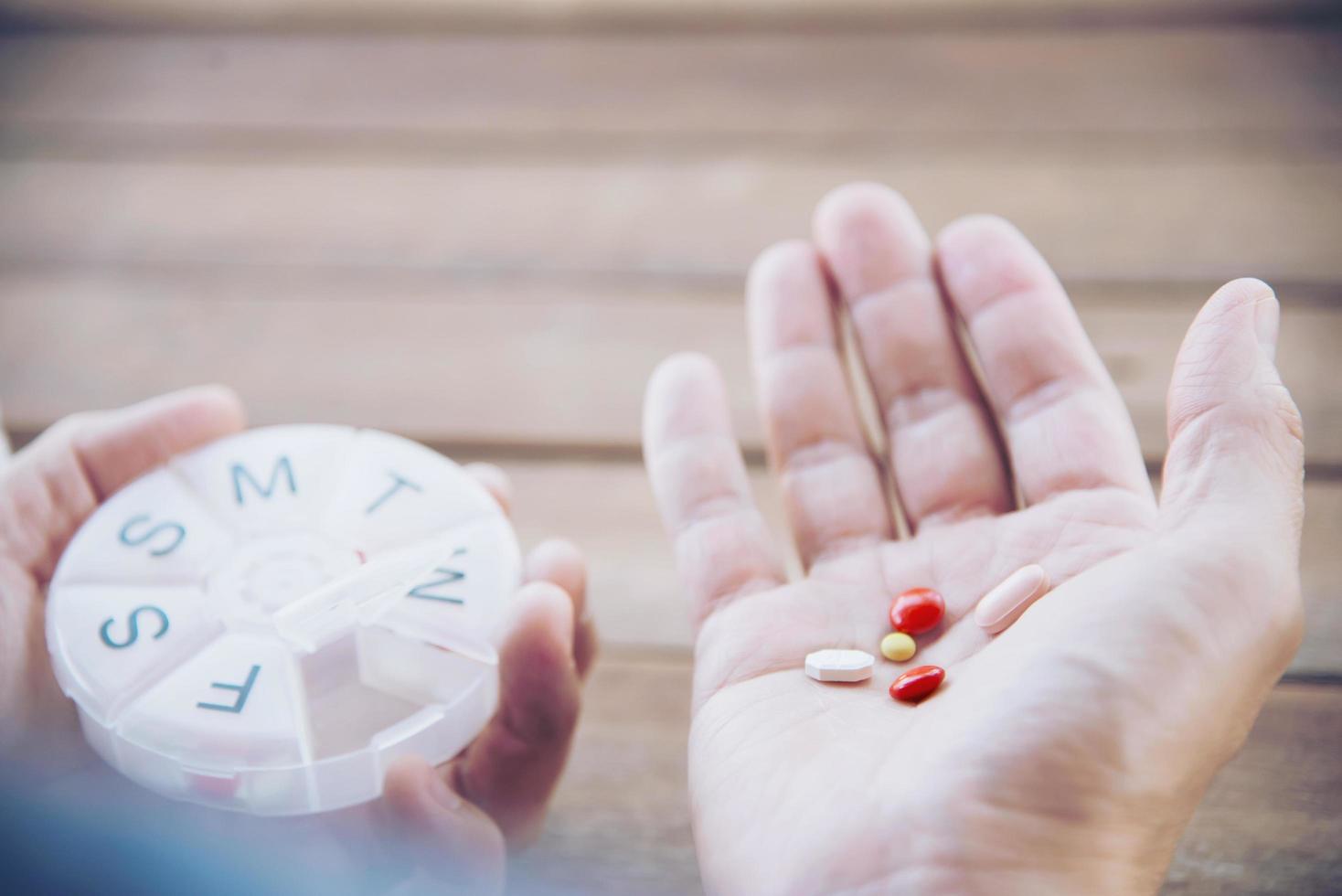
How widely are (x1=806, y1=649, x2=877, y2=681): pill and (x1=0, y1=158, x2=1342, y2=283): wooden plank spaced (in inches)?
24.4

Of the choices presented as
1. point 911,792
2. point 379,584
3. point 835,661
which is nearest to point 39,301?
point 379,584

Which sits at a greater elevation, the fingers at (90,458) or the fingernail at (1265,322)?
the fingernail at (1265,322)

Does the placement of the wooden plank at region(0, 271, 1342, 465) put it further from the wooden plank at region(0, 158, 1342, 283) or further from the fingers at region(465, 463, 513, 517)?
the fingers at region(465, 463, 513, 517)

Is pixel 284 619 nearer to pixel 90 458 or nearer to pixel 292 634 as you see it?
pixel 292 634

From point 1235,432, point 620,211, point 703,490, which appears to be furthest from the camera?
point 620,211

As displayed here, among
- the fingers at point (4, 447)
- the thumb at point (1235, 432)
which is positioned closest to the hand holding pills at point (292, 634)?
the fingers at point (4, 447)

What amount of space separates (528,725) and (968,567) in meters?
0.33

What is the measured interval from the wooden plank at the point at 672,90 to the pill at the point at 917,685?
2.77ft

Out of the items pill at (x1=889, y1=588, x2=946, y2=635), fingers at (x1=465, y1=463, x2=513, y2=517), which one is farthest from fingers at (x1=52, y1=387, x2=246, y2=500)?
pill at (x1=889, y1=588, x2=946, y2=635)

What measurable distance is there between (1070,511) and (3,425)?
1025 millimetres

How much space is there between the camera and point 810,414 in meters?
0.96

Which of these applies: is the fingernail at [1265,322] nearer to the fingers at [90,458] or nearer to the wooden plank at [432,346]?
the wooden plank at [432,346]

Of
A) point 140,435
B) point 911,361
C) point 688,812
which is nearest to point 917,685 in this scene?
point 688,812

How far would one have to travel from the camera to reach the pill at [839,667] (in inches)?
29.7
